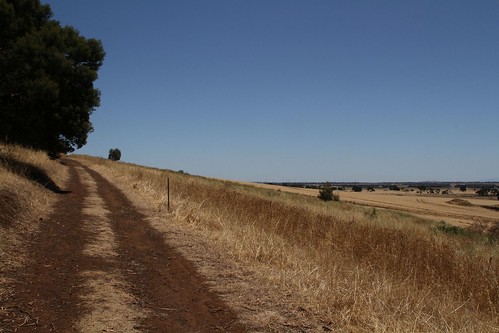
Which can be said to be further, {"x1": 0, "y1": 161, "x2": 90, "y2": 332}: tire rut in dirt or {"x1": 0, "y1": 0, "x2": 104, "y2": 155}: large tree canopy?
{"x1": 0, "y1": 0, "x2": 104, "y2": 155}: large tree canopy

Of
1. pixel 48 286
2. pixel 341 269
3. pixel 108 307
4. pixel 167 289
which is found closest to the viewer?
pixel 108 307

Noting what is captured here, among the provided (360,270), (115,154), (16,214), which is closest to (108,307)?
(360,270)

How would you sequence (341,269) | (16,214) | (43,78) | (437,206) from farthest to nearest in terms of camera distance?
(437,206) < (43,78) < (16,214) < (341,269)

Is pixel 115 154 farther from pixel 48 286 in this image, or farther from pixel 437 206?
pixel 48 286

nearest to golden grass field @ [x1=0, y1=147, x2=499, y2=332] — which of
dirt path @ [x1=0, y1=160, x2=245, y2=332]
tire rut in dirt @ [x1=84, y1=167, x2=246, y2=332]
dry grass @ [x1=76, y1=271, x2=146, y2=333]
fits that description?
tire rut in dirt @ [x1=84, y1=167, x2=246, y2=332]

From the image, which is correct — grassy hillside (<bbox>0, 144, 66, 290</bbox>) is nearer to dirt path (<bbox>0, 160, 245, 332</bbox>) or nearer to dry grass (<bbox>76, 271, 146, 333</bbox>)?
dirt path (<bbox>0, 160, 245, 332</bbox>)

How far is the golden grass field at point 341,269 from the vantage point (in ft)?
18.6

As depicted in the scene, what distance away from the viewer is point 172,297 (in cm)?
641

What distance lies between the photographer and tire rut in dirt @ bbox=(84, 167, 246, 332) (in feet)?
17.7

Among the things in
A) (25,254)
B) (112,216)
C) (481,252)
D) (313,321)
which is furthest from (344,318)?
(112,216)

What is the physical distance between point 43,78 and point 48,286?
14.5m

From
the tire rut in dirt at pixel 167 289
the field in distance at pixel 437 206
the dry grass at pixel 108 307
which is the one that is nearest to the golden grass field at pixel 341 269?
the tire rut in dirt at pixel 167 289

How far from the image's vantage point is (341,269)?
834cm

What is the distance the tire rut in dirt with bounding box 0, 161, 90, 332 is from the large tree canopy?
9.91m
